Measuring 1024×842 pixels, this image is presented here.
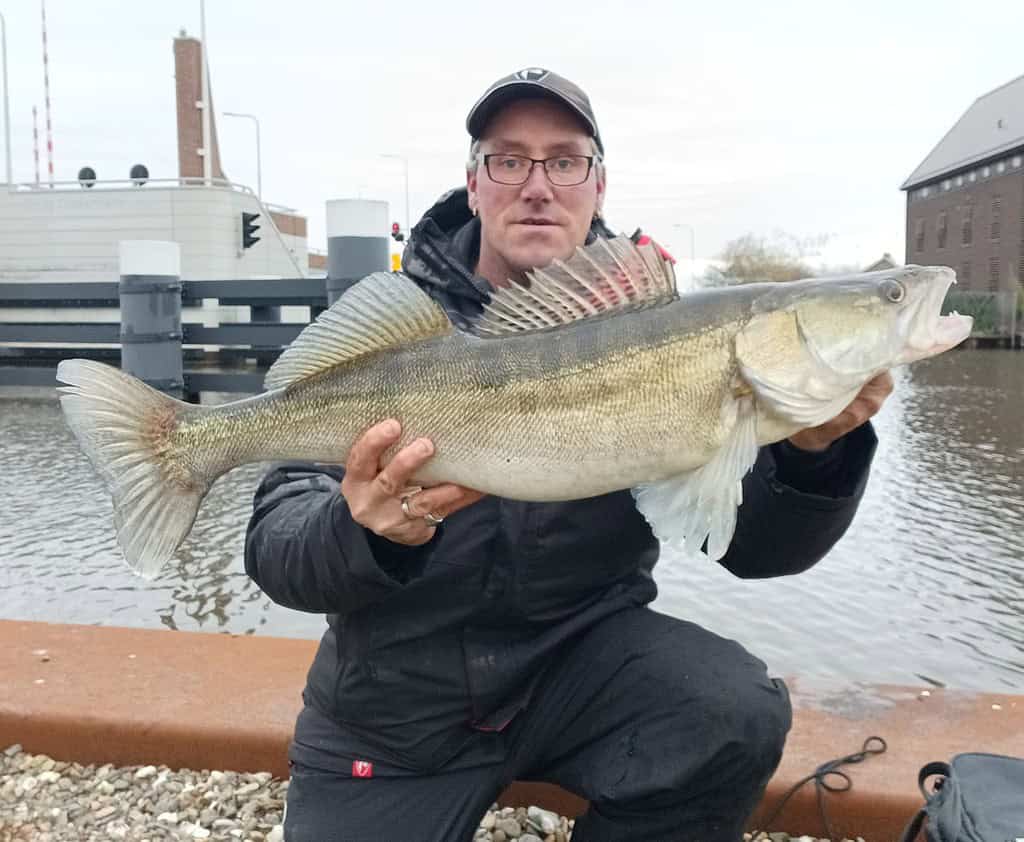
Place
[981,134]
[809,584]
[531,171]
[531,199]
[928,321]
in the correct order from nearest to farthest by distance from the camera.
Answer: [928,321] < [531,199] < [531,171] < [809,584] < [981,134]

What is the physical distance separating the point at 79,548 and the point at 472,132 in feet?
15.2

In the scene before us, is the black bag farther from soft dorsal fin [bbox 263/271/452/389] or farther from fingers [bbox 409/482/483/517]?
soft dorsal fin [bbox 263/271/452/389]

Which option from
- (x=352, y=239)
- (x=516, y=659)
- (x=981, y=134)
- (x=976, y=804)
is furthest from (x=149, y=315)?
(x=981, y=134)

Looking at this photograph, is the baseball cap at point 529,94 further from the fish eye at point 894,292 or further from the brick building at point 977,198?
the brick building at point 977,198

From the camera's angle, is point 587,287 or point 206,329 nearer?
Answer: point 587,287

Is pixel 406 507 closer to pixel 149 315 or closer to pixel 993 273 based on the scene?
pixel 149 315

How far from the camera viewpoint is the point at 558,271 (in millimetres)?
2381

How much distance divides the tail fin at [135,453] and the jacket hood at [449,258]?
929 millimetres

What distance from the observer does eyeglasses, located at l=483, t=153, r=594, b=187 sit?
3238 millimetres

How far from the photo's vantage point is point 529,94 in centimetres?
328

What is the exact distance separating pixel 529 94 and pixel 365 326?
128cm

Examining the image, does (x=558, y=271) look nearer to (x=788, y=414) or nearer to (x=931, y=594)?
(x=788, y=414)

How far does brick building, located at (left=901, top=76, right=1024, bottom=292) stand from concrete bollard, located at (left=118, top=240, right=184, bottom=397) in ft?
115

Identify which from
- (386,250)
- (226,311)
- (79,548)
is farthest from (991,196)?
(79,548)
